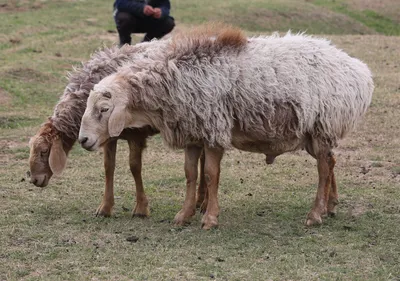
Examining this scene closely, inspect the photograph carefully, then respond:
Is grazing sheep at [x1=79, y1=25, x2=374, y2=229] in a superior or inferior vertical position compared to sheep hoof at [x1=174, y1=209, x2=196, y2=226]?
superior

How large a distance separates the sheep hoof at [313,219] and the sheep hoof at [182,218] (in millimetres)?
1061

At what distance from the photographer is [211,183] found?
7.29m

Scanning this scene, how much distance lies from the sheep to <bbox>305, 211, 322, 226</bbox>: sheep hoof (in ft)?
5.09

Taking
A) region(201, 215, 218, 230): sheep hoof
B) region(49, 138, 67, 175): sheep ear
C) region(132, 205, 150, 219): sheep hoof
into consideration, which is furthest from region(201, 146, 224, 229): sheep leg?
region(49, 138, 67, 175): sheep ear

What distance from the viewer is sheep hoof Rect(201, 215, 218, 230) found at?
7.15m

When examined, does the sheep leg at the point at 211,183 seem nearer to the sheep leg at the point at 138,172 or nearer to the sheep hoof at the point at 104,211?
the sheep leg at the point at 138,172

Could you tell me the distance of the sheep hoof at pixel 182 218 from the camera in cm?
730

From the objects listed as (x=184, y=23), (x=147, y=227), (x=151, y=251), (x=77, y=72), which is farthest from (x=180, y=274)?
(x=184, y=23)

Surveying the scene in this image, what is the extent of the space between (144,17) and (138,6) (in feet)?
0.71

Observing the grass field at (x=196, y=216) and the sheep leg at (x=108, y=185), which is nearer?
the grass field at (x=196, y=216)

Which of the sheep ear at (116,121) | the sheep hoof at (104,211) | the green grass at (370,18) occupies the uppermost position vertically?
the sheep ear at (116,121)

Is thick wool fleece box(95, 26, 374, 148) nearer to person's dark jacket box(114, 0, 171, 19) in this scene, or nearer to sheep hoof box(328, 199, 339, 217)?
sheep hoof box(328, 199, 339, 217)

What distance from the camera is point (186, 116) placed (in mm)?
7039

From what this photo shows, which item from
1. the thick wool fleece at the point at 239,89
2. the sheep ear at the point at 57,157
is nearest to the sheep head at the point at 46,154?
the sheep ear at the point at 57,157
